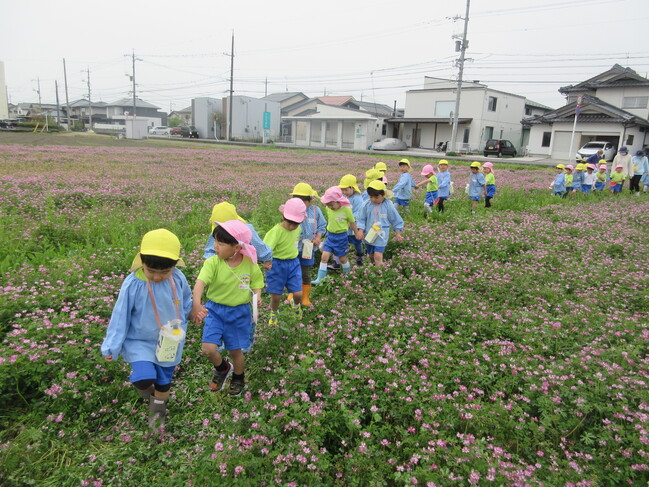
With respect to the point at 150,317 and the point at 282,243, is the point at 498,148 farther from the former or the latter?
the point at 150,317

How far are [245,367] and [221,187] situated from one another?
10008 millimetres

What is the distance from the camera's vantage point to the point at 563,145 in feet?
140

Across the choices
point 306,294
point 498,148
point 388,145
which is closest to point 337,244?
point 306,294

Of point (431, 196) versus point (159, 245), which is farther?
point (431, 196)

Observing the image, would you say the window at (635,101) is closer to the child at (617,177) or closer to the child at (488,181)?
the child at (617,177)

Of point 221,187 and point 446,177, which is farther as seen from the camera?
point 221,187

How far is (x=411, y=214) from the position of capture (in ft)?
38.7

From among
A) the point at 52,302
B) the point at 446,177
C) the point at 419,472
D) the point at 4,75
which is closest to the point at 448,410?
the point at 419,472

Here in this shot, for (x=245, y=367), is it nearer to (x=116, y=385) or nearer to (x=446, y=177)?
(x=116, y=385)

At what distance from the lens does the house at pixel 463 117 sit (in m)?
49.9

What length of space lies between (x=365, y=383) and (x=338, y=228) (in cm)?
339

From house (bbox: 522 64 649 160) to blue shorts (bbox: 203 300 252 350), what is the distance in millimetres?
42308

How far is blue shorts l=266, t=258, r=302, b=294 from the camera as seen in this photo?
558cm

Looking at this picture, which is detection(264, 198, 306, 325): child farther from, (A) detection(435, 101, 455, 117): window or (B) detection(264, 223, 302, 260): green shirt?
(A) detection(435, 101, 455, 117): window
